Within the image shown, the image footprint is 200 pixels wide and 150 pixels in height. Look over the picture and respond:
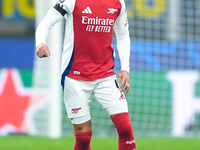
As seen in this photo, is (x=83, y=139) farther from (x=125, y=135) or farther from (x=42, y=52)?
(x=42, y=52)

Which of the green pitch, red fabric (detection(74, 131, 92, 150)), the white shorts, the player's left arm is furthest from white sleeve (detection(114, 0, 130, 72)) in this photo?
the green pitch

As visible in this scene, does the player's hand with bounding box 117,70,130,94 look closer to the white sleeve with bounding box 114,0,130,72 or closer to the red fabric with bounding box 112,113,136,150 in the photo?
the white sleeve with bounding box 114,0,130,72

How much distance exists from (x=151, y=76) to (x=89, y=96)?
4.07m

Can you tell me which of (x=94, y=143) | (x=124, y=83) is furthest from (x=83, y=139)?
(x=94, y=143)

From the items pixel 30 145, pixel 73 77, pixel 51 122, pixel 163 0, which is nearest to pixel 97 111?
pixel 51 122

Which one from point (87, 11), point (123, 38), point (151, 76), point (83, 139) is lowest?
point (83, 139)

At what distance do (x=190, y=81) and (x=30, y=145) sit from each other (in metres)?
2.74

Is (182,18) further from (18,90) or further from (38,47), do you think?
(38,47)

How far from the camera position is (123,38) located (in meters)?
4.66

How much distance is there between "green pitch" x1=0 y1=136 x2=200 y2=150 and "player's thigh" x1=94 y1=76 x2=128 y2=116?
2267mm

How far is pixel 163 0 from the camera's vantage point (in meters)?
11.0

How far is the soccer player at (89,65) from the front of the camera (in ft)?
14.2

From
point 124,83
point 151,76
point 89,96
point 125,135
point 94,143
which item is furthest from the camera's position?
point 151,76

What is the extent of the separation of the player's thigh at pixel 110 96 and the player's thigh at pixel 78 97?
9 cm
